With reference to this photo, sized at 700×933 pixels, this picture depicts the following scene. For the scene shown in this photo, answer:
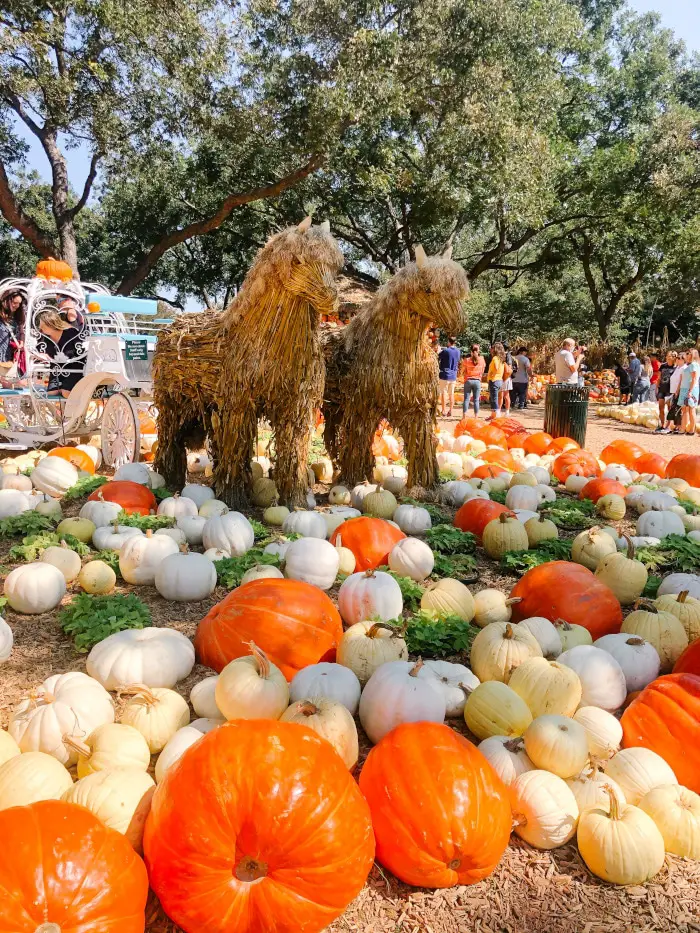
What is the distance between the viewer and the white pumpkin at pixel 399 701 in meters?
2.81

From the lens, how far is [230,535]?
5.08 m

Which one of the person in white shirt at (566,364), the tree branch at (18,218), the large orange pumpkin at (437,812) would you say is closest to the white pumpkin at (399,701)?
the large orange pumpkin at (437,812)

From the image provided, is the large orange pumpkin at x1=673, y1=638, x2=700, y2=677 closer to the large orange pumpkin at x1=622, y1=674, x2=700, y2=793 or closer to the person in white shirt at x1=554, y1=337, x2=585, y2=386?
the large orange pumpkin at x1=622, y1=674, x2=700, y2=793

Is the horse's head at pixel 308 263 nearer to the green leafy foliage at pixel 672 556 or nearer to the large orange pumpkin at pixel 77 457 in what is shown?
the green leafy foliage at pixel 672 556

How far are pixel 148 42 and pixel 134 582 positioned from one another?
55.2ft

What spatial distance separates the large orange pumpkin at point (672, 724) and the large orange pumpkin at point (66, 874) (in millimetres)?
2083

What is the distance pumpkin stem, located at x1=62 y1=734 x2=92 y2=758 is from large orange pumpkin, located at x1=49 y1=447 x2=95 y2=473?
562 cm

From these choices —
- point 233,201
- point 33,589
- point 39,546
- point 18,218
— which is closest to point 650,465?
point 39,546

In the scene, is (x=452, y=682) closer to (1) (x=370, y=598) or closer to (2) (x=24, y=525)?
(1) (x=370, y=598)

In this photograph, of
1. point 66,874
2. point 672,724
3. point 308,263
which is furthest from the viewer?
point 308,263

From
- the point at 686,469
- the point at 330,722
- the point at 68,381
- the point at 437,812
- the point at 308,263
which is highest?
the point at 308,263

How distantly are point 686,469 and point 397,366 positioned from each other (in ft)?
13.8

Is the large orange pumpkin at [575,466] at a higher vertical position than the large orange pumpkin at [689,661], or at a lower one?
higher

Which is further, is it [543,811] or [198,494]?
[198,494]
